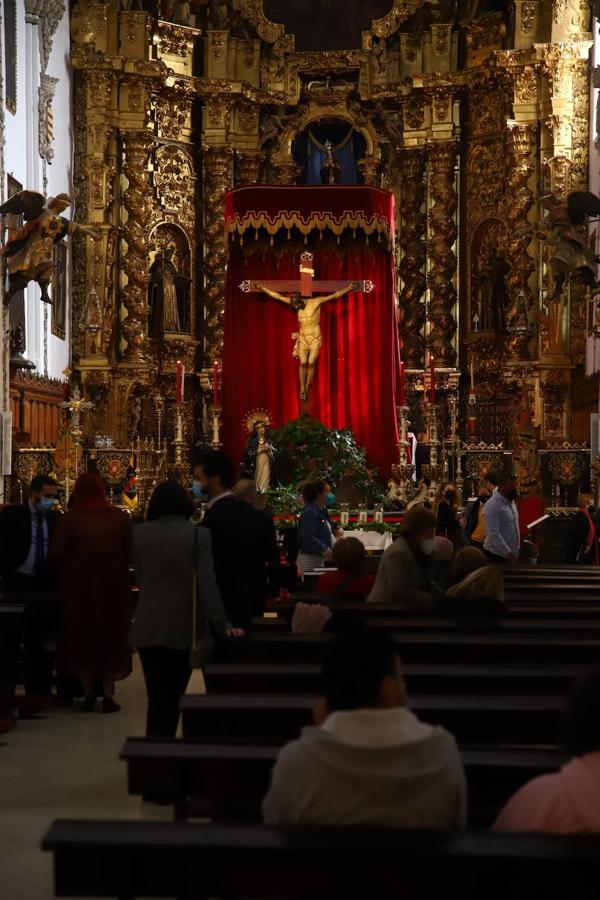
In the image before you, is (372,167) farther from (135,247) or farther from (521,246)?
A: (135,247)

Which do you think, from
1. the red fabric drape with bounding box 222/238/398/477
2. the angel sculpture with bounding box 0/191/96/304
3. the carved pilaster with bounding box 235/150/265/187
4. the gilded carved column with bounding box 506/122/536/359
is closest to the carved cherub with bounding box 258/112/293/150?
the carved pilaster with bounding box 235/150/265/187

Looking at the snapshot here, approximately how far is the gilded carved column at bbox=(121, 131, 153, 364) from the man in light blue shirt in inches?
529

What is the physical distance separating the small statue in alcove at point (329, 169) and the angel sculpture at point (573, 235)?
616cm

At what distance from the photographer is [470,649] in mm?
6285

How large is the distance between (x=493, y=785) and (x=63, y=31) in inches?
887

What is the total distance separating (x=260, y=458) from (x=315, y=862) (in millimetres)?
16902

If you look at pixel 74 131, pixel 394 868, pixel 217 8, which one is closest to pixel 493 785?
pixel 394 868

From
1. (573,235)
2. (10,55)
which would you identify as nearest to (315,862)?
(573,235)

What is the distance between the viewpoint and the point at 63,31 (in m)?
24.5

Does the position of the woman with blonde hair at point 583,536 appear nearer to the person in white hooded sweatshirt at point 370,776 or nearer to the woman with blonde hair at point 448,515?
the woman with blonde hair at point 448,515

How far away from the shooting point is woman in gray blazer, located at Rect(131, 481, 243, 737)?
22.7ft

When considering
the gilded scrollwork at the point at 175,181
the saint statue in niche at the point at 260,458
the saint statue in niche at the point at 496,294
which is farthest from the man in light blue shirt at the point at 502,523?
the gilded scrollwork at the point at 175,181

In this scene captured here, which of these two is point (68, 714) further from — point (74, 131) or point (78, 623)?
point (74, 131)

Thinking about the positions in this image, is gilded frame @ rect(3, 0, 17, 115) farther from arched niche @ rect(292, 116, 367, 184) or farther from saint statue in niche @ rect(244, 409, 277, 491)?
arched niche @ rect(292, 116, 367, 184)
